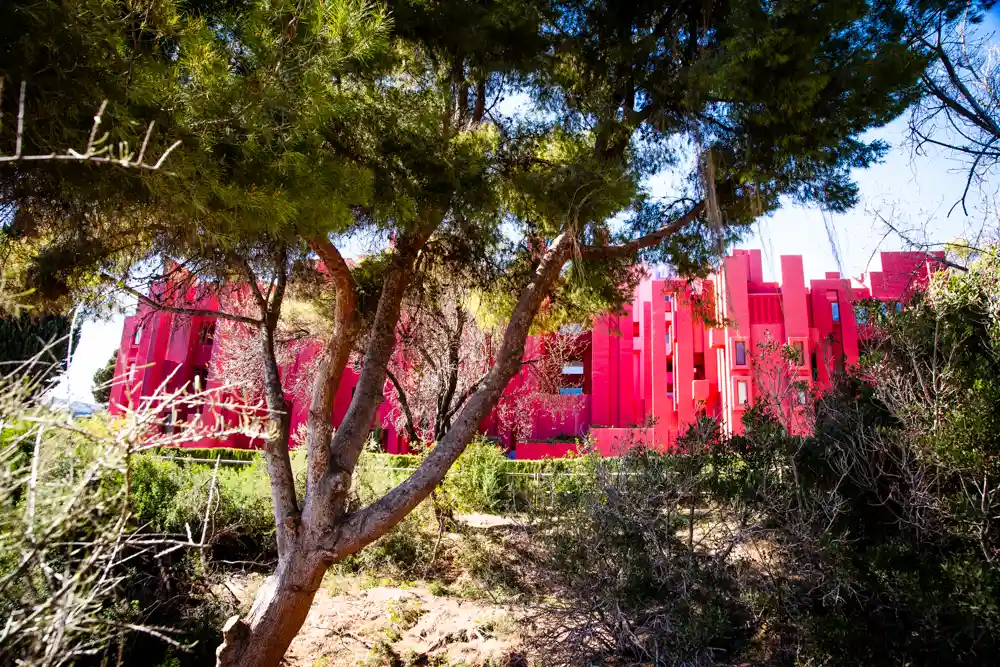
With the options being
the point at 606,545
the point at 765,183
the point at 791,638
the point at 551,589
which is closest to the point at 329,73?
the point at 765,183

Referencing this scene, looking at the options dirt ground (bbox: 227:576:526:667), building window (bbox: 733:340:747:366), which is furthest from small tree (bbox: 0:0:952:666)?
building window (bbox: 733:340:747:366)

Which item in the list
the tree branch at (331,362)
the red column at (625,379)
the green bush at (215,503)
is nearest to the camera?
the tree branch at (331,362)

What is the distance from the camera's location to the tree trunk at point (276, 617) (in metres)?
4.17

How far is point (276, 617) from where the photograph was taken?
168 inches

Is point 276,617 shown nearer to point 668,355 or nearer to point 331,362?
point 331,362

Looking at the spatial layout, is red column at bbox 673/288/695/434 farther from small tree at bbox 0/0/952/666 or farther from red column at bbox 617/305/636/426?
small tree at bbox 0/0/952/666

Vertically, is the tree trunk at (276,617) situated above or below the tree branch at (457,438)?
below

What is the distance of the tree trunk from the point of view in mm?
4172

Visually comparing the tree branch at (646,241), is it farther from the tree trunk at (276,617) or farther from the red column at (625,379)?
the red column at (625,379)

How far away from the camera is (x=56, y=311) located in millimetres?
4234

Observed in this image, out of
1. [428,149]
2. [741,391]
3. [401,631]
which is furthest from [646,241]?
[741,391]

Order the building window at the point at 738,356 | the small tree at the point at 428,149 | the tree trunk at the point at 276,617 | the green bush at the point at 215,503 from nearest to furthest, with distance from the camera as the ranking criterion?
the small tree at the point at 428,149 → the tree trunk at the point at 276,617 → the green bush at the point at 215,503 → the building window at the point at 738,356

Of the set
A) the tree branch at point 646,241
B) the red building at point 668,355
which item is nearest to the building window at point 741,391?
the red building at point 668,355

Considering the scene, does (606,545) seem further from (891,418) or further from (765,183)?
(765,183)
